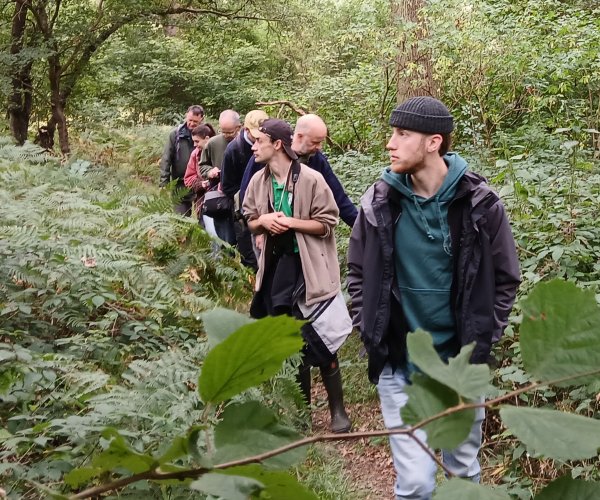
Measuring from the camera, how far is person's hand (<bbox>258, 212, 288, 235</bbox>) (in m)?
3.90

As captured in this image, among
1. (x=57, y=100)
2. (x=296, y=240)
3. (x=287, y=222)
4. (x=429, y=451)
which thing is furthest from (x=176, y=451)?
(x=57, y=100)

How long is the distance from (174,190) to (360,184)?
2565 mm

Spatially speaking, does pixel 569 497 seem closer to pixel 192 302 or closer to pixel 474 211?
pixel 474 211

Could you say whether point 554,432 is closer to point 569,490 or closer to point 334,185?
point 569,490

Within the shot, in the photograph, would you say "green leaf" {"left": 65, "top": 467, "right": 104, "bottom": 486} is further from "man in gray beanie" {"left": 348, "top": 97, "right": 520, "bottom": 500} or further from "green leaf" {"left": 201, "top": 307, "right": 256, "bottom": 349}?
"man in gray beanie" {"left": 348, "top": 97, "right": 520, "bottom": 500}

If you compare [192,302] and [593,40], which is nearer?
[192,302]

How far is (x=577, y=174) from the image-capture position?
212 inches

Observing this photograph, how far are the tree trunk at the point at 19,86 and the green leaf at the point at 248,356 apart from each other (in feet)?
34.3

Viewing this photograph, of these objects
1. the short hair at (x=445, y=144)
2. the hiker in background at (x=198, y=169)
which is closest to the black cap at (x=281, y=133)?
the short hair at (x=445, y=144)

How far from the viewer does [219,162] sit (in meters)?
6.88

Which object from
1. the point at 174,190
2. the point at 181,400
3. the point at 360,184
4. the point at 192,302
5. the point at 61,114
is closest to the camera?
the point at 181,400

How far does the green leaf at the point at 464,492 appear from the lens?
1.38 feet

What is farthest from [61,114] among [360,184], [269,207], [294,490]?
[294,490]

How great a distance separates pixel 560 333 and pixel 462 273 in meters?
2.11
